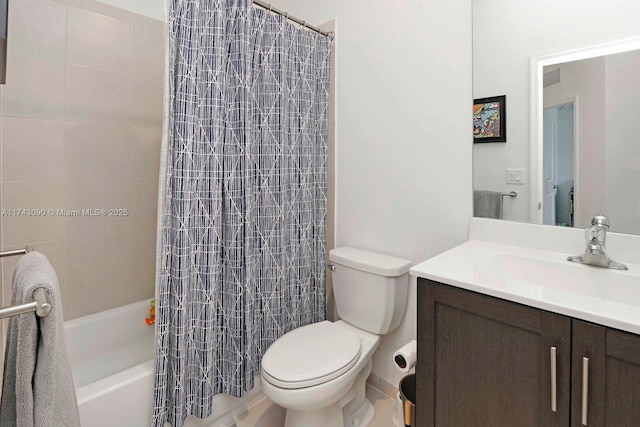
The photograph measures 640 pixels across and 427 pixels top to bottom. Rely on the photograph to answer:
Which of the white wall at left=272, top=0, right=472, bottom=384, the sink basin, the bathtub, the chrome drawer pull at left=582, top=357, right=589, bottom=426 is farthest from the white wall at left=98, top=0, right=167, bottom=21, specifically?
the chrome drawer pull at left=582, top=357, right=589, bottom=426

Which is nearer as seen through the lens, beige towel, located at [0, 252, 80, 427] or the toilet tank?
beige towel, located at [0, 252, 80, 427]

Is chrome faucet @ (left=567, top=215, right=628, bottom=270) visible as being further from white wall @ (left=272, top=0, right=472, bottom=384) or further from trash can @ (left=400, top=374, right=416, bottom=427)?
trash can @ (left=400, top=374, right=416, bottom=427)

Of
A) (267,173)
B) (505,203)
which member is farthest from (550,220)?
(267,173)

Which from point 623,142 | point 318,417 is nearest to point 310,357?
point 318,417

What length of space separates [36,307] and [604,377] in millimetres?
1184

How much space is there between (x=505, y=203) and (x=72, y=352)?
89.3 inches

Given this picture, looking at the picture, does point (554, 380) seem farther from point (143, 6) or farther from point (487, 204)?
point (143, 6)

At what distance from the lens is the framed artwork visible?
146 cm

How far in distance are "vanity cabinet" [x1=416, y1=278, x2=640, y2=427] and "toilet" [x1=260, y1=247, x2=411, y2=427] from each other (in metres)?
0.38

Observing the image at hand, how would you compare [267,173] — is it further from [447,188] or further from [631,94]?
[631,94]

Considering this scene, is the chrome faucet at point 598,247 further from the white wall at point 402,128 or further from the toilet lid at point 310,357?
the toilet lid at point 310,357

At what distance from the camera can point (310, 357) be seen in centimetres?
143

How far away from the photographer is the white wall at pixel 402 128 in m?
1.57

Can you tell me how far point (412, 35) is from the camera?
168 centimetres
